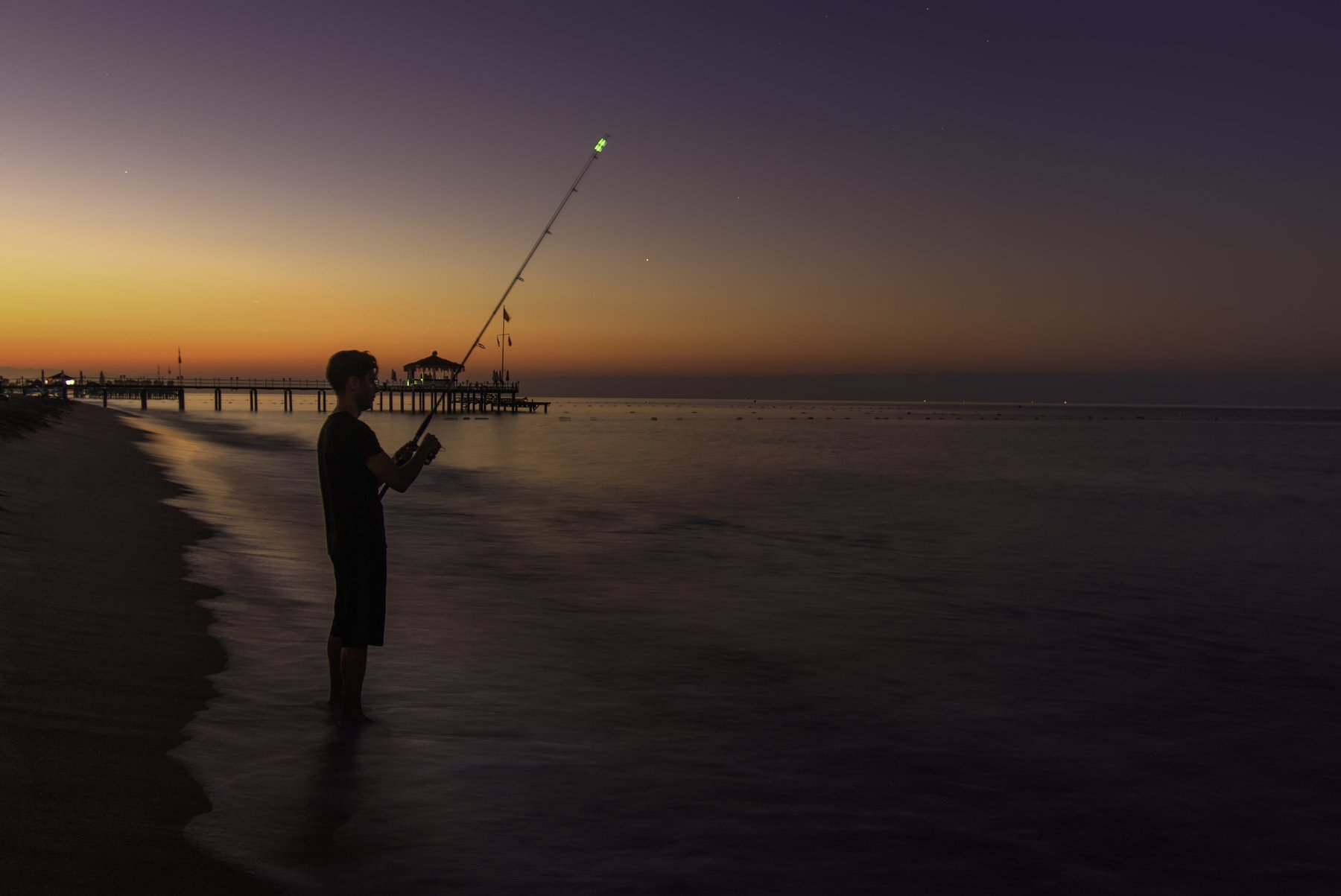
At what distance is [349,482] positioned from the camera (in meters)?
5.52

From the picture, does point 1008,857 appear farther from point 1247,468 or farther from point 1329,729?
point 1247,468

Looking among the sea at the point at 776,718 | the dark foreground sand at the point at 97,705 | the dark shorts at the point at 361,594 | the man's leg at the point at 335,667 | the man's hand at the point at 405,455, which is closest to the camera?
the dark foreground sand at the point at 97,705

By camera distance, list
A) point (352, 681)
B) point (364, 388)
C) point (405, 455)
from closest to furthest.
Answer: point (364, 388), point (405, 455), point (352, 681)

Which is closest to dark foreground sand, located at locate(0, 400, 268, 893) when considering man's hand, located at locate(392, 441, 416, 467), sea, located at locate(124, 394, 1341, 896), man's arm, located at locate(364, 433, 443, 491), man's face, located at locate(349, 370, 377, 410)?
sea, located at locate(124, 394, 1341, 896)

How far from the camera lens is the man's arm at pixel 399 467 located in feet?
17.7

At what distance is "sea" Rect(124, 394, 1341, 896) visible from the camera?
4.58 meters

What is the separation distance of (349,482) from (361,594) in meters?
0.64

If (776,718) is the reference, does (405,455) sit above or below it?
above

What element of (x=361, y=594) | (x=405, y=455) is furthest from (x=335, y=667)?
(x=405, y=455)

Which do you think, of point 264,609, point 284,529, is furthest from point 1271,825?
point 284,529

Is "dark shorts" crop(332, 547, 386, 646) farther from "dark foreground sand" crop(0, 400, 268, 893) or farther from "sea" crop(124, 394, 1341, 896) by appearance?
"dark foreground sand" crop(0, 400, 268, 893)

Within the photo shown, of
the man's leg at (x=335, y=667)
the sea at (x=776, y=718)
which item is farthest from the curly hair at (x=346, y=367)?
the sea at (x=776, y=718)

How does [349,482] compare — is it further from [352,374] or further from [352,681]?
[352,681]

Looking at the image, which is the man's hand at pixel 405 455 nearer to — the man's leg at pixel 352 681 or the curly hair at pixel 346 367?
the curly hair at pixel 346 367
